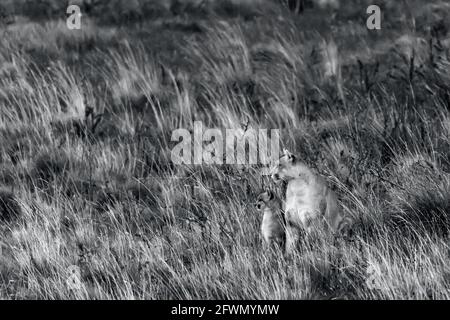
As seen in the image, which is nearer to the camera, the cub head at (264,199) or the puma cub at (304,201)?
the puma cub at (304,201)

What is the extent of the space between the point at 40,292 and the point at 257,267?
1082 millimetres

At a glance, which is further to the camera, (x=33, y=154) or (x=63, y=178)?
(x=33, y=154)

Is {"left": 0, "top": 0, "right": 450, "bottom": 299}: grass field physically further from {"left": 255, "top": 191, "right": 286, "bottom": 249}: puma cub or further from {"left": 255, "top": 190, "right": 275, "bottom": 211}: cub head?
{"left": 255, "top": 190, "right": 275, "bottom": 211}: cub head

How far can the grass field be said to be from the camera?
156 inches

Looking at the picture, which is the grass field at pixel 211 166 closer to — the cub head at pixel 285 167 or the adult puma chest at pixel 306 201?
the adult puma chest at pixel 306 201

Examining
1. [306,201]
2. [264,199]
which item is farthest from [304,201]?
[264,199]

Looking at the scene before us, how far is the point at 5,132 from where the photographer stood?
6.45 meters

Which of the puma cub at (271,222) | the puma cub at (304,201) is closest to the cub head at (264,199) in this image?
the puma cub at (271,222)

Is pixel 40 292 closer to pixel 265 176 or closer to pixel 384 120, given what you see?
pixel 265 176

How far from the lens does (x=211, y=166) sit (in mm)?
5543

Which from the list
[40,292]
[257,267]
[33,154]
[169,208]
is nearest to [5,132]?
[33,154]

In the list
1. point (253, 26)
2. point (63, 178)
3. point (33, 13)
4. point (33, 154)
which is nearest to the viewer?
point (63, 178)

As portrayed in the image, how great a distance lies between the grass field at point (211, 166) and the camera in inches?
156

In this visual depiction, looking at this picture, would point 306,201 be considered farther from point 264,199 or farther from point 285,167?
Answer: point 264,199
